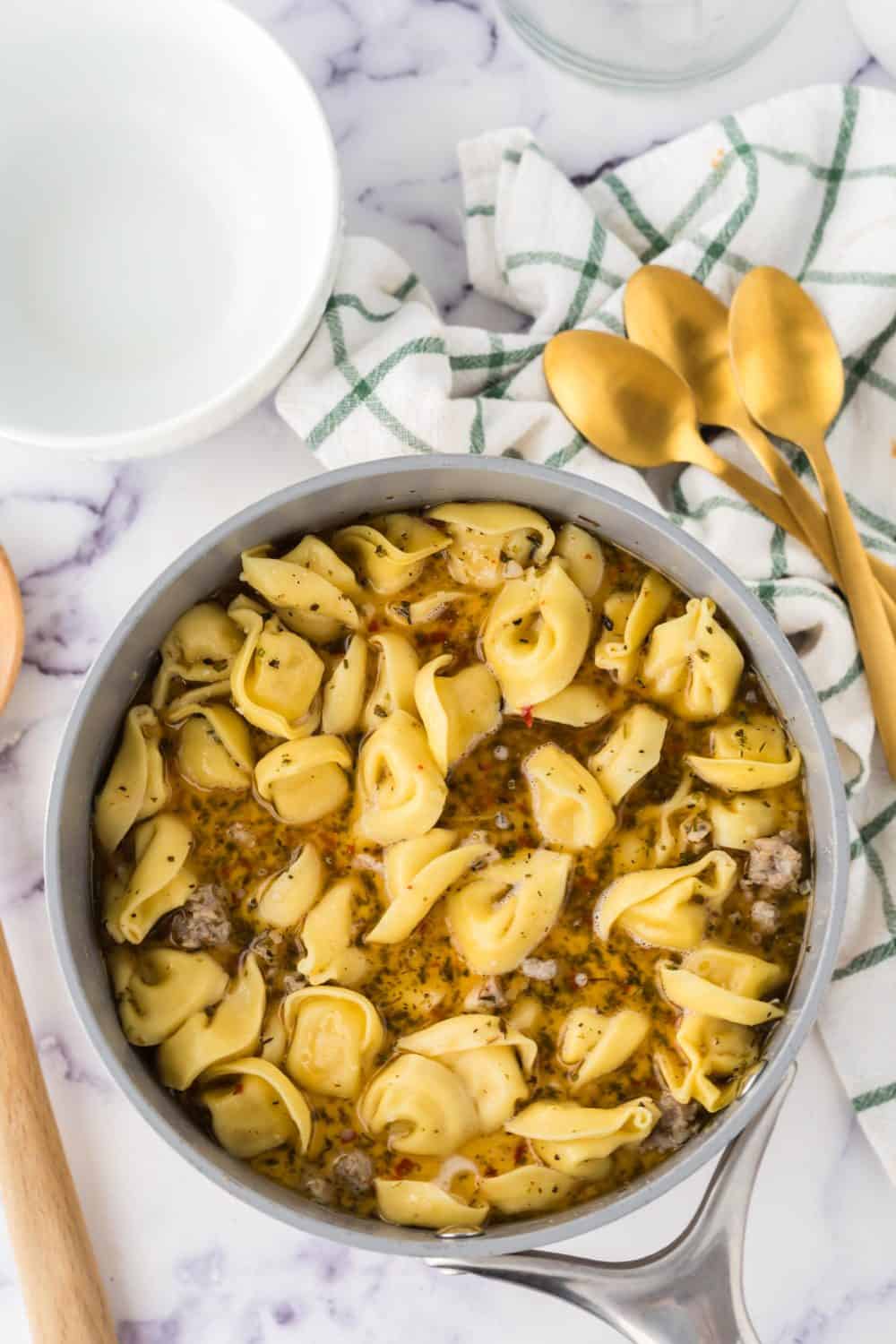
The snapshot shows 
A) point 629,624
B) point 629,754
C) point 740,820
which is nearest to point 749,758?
point 740,820

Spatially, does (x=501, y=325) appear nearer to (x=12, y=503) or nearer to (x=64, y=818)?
(x=12, y=503)

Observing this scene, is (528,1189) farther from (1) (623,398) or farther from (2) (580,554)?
(1) (623,398)

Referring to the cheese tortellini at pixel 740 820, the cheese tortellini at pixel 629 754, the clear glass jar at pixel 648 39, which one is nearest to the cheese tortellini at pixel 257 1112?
the cheese tortellini at pixel 629 754


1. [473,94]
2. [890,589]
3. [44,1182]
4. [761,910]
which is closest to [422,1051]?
[761,910]

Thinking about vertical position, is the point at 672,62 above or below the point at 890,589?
above

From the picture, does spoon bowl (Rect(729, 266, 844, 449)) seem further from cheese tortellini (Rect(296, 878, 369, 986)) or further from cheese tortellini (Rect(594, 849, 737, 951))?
cheese tortellini (Rect(296, 878, 369, 986))

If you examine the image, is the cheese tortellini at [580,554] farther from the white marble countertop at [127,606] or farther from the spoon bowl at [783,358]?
the white marble countertop at [127,606]
